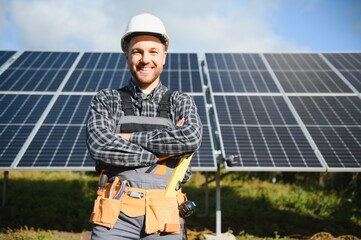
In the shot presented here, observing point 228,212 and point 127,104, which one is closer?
point 127,104

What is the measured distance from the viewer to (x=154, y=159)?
2.47 metres

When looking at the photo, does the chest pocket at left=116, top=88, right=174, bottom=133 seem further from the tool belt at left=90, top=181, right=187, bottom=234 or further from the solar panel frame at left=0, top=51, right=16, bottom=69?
the solar panel frame at left=0, top=51, right=16, bottom=69

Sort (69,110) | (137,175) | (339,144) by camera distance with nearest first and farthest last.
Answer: (137,175) < (339,144) < (69,110)

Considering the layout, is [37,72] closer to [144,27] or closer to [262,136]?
[262,136]

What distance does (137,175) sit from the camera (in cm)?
241

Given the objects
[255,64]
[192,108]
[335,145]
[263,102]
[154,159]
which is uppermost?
[255,64]

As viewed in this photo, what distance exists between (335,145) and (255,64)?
4.48m

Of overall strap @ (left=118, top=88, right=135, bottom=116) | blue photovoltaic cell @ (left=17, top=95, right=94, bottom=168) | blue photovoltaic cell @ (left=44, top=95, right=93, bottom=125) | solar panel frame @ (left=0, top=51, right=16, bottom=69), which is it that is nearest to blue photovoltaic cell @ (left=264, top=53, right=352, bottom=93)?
blue photovoltaic cell @ (left=44, top=95, right=93, bottom=125)

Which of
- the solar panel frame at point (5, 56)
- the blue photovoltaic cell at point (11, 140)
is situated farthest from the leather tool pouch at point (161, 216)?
the solar panel frame at point (5, 56)

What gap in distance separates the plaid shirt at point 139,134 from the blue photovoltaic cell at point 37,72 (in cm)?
668

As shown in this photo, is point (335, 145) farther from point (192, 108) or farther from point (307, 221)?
point (192, 108)

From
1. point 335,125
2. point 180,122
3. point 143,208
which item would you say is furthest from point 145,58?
point 335,125

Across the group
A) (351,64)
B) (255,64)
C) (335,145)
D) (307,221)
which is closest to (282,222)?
(307,221)

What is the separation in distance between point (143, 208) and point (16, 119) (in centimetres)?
613
